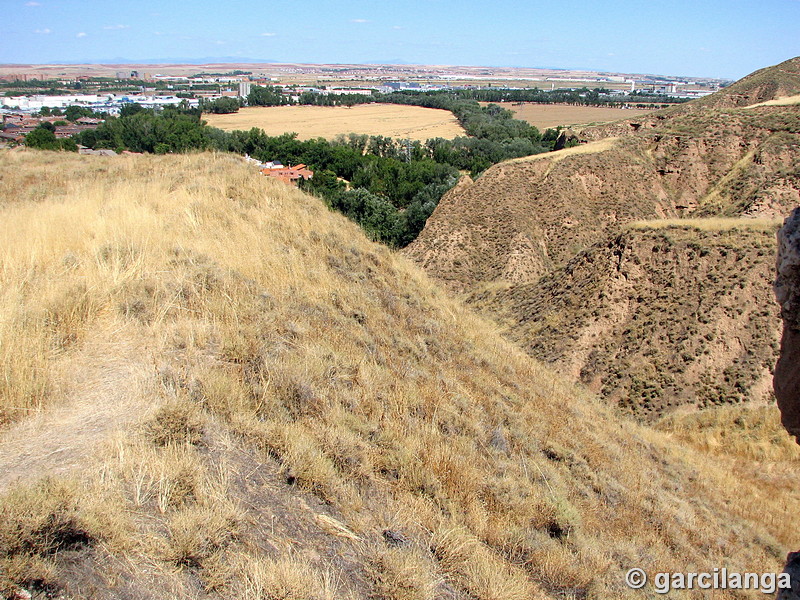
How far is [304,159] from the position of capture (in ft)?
188

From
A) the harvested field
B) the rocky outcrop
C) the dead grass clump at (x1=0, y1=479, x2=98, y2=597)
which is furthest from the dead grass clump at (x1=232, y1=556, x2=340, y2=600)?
the harvested field

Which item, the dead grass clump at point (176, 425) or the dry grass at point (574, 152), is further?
the dry grass at point (574, 152)

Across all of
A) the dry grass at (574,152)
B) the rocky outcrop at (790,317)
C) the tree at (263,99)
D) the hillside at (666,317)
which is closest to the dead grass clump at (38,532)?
the rocky outcrop at (790,317)

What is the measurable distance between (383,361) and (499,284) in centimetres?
1932

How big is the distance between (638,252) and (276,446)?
729 inches

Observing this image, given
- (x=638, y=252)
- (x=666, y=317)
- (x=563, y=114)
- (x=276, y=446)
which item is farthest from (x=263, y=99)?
(x=276, y=446)

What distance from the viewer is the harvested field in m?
98.7

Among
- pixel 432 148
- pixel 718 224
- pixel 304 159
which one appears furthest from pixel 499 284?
pixel 432 148

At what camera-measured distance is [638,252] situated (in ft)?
64.7

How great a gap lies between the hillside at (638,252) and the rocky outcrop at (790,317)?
1052cm

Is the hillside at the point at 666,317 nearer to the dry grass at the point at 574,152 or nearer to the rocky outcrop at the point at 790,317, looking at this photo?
the rocky outcrop at the point at 790,317

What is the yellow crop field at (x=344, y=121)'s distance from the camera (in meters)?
88.5

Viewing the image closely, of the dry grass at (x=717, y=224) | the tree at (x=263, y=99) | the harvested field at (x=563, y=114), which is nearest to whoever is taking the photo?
the dry grass at (x=717, y=224)

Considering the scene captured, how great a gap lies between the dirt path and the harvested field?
92.4 meters
